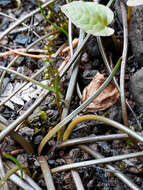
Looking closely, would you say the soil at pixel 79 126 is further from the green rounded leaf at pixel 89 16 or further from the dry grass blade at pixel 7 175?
the green rounded leaf at pixel 89 16

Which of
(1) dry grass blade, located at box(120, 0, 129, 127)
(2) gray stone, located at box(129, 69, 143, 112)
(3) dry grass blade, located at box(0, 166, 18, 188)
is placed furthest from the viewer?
(2) gray stone, located at box(129, 69, 143, 112)

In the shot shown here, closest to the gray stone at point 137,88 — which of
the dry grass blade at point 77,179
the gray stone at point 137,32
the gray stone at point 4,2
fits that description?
the gray stone at point 137,32

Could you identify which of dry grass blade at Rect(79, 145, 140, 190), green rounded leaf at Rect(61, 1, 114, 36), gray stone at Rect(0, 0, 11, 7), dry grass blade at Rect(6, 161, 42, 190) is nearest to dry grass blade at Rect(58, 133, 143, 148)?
dry grass blade at Rect(79, 145, 140, 190)

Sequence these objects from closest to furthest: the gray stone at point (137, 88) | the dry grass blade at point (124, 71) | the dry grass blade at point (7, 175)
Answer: the dry grass blade at point (7, 175), the dry grass blade at point (124, 71), the gray stone at point (137, 88)

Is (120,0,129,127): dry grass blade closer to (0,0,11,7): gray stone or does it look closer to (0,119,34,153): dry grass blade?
(0,119,34,153): dry grass blade

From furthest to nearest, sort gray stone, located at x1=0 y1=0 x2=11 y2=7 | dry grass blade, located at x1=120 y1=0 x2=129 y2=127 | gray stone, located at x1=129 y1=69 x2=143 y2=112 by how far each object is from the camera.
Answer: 1. gray stone, located at x1=0 y1=0 x2=11 y2=7
2. gray stone, located at x1=129 y1=69 x2=143 y2=112
3. dry grass blade, located at x1=120 y1=0 x2=129 y2=127

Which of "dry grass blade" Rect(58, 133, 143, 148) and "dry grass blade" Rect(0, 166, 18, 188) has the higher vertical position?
"dry grass blade" Rect(0, 166, 18, 188)

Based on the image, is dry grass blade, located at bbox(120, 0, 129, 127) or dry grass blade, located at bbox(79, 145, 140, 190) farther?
dry grass blade, located at bbox(120, 0, 129, 127)
